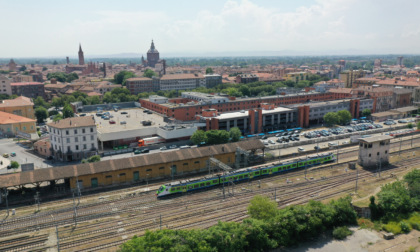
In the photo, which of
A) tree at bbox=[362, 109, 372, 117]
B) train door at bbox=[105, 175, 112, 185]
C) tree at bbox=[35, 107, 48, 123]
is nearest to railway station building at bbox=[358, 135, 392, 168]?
train door at bbox=[105, 175, 112, 185]

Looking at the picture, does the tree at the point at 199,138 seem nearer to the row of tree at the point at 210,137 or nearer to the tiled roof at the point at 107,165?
the row of tree at the point at 210,137

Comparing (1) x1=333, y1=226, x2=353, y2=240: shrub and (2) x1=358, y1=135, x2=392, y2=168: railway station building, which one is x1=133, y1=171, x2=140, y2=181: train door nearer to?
(1) x1=333, y1=226, x2=353, y2=240: shrub

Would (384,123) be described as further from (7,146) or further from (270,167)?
(7,146)

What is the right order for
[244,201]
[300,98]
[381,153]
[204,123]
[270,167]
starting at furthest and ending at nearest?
[300,98] → [204,123] → [381,153] → [270,167] → [244,201]

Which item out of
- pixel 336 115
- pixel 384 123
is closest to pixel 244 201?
pixel 336 115

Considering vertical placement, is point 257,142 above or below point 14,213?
above

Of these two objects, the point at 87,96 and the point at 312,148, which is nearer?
the point at 312,148

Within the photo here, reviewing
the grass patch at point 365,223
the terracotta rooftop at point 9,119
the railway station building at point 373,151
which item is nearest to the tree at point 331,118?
the railway station building at point 373,151
